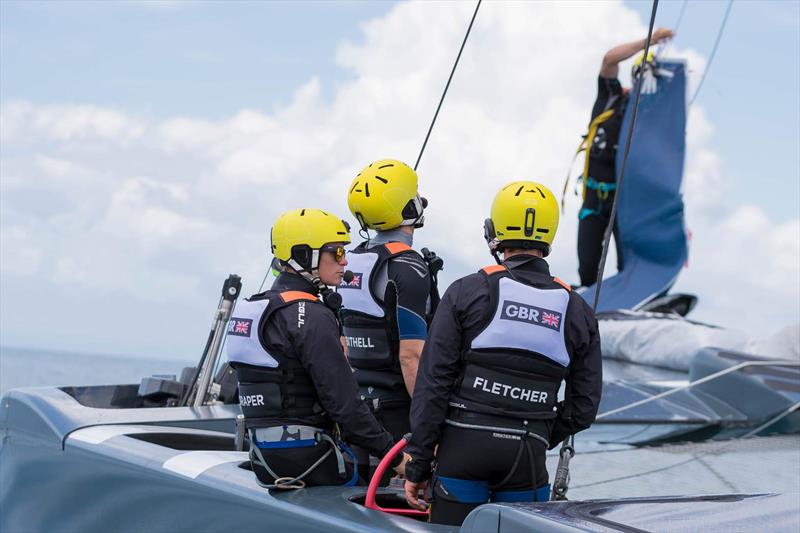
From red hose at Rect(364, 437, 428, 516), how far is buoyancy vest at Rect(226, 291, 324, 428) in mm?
311

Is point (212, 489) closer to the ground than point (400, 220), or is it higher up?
closer to the ground

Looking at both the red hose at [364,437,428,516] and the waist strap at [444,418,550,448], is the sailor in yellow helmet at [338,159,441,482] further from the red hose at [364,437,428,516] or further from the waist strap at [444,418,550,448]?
the waist strap at [444,418,550,448]

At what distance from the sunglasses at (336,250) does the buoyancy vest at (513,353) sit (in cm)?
66

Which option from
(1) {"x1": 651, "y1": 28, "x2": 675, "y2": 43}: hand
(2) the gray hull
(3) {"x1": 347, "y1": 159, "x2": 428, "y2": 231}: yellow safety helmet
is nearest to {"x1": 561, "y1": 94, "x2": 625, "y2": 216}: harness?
(1) {"x1": 651, "y1": 28, "x2": 675, "y2": 43}: hand

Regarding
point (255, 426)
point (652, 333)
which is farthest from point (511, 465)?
point (652, 333)

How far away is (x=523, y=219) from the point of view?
297 centimetres

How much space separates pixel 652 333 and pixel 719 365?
5.28 ft

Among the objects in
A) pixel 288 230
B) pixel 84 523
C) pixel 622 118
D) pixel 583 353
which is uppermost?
pixel 622 118

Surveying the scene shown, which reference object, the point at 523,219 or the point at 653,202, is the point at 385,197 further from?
the point at 653,202

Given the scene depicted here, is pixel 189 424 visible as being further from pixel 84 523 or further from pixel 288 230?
pixel 288 230

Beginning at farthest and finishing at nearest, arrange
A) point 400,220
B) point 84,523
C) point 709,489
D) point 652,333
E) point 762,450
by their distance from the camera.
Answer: point 652,333 → point 762,450 → point 709,489 → point 84,523 → point 400,220

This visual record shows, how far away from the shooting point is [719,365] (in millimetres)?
7941

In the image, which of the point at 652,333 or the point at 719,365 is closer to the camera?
the point at 719,365

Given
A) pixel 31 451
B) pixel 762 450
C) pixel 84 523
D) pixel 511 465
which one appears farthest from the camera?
pixel 762 450
